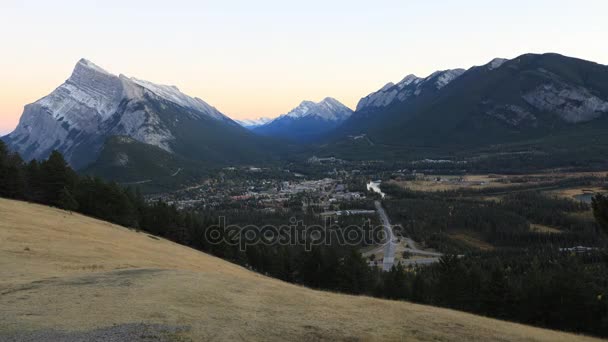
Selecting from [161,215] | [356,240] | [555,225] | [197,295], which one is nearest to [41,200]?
[161,215]

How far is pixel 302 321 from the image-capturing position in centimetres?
2316

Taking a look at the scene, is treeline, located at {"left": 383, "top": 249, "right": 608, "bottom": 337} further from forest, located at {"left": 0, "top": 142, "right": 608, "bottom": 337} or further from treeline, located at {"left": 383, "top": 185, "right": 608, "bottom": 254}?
treeline, located at {"left": 383, "top": 185, "right": 608, "bottom": 254}

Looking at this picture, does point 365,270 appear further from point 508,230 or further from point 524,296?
point 508,230

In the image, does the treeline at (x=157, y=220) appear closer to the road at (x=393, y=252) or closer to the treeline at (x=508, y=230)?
the road at (x=393, y=252)

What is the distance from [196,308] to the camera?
23609 mm

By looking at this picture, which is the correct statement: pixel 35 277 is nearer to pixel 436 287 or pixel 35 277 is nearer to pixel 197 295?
pixel 197 295

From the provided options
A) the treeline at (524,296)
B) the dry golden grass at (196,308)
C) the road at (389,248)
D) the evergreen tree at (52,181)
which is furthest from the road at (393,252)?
the dry golden grass at (196,308)

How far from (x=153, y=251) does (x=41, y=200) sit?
36.3 m

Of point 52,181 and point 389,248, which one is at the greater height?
point 52,181

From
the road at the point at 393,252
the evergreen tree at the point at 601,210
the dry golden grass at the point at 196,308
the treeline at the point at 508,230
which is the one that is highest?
the evergreen tree at the point at 601,210

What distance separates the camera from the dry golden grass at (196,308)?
68.2 feet

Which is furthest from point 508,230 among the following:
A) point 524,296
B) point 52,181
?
point 52,181

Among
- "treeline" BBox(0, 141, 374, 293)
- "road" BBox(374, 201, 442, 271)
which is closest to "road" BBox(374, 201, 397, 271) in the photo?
"road" BBox(374, 201, 442, 271)

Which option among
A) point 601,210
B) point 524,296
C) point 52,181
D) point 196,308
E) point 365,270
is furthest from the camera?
point 52,181
